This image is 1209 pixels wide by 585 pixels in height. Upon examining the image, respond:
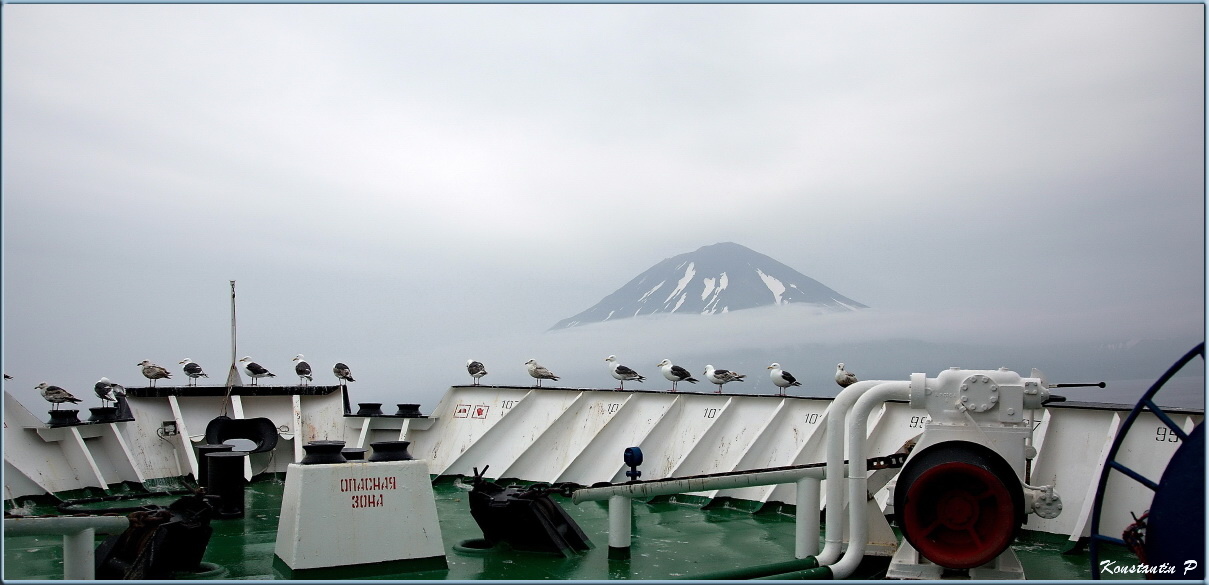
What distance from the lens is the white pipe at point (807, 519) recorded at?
790 centimetres

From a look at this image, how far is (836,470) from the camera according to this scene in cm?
764

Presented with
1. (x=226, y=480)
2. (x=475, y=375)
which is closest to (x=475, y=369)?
(x=475, y=375)

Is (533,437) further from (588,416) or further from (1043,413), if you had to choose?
(1043,413)

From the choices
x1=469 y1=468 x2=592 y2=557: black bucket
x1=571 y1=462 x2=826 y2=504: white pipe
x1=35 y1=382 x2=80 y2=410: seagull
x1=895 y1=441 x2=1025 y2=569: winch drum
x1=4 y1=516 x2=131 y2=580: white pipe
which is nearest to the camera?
x1=4 y1=516 x2=131 y2=580: white pipe

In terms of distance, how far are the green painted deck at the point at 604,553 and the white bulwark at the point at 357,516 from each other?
195mm

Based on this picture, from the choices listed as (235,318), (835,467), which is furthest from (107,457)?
(835,467)

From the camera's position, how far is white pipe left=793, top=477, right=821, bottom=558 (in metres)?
7.90

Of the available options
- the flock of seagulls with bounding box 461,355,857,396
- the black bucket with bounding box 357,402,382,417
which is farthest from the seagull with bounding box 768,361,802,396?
the black bucket with bounding box 357,402,382,417

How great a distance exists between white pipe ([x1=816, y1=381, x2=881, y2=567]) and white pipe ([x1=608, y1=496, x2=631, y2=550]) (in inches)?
74.3

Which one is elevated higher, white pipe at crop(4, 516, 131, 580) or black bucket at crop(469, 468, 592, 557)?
white pipe at crop(4, 516, 131, 580)

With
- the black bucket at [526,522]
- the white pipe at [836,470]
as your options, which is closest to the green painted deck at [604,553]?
the black bucket at [526,522]

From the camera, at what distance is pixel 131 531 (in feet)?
25.3

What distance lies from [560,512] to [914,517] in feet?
11.7

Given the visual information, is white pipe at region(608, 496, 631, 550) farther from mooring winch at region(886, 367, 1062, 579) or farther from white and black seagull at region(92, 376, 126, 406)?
white and black seagull at region(92, 376, 126, 406)
